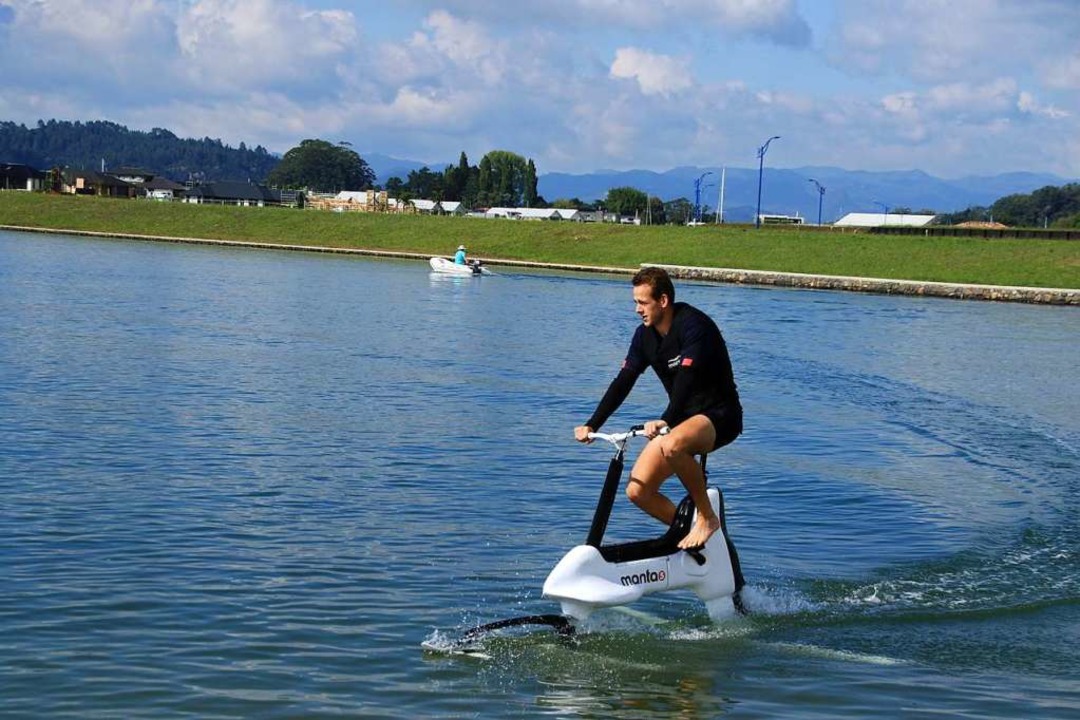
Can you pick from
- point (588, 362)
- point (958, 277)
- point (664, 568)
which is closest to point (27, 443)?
point (664, 568)

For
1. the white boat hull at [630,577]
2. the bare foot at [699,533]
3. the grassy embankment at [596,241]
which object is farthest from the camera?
the grassy embankment at [596,241]

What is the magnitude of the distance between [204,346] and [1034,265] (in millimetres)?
58722

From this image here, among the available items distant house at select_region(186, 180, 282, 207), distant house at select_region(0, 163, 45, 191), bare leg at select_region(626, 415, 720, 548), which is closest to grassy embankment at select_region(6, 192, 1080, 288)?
bare leg at select_region(626, 415, 720, 548)

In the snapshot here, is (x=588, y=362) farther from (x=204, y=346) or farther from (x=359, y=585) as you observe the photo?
(x=359, y=585)

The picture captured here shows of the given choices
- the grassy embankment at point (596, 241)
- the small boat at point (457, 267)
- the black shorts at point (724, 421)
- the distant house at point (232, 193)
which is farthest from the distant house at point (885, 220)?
the black shorts at point (724, 421)

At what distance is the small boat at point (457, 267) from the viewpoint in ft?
209

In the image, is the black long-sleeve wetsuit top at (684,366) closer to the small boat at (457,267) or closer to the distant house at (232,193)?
the small boat at (457,267)

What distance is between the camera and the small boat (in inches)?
2509

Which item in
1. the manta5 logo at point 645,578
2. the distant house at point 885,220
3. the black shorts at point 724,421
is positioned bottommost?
the manta5 logo at point 645,578

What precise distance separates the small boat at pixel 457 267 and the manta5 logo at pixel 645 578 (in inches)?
2160

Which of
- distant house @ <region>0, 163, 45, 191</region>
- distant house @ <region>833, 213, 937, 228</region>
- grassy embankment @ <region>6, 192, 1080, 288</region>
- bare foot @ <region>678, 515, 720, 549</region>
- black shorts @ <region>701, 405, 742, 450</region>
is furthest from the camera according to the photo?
distant house @ <region>0, 163, 45, 191</region>

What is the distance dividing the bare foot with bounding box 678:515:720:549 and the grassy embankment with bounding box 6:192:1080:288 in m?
66.2

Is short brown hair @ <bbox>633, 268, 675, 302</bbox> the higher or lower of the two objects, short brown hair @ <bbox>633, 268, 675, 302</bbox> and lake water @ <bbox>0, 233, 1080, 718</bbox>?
the higher

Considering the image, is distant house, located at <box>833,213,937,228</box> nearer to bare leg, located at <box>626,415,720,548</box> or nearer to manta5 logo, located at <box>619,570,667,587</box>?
bare leg, located at <box>626,415,720,548</box>
